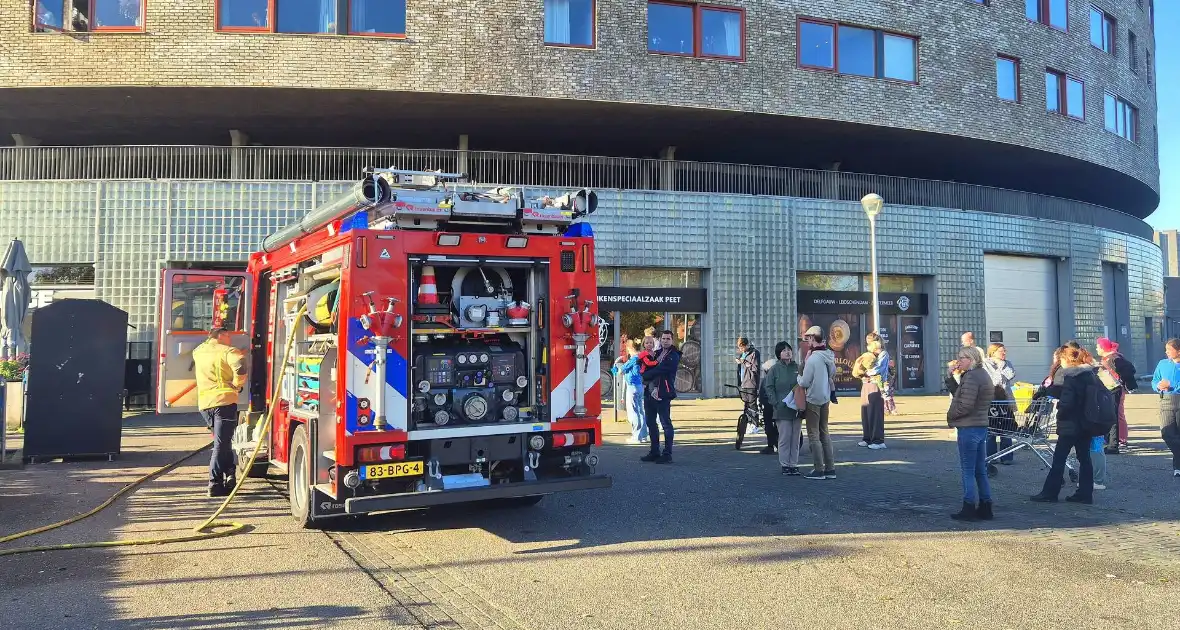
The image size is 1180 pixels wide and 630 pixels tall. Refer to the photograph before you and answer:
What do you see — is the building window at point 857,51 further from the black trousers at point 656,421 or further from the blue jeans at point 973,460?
the blue jeans at point 973,460

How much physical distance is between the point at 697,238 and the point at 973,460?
13.5 metres

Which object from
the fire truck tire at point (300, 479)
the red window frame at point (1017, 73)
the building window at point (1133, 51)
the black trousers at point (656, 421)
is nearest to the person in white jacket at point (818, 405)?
the black trousers at point (656, 421)

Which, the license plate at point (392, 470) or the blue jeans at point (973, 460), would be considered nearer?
the license plate at point (392, 470)

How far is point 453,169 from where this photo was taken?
20984 millimetres

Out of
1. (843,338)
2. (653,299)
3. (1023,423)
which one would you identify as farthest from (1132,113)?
(1023,423)

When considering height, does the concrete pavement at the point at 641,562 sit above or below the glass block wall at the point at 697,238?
below

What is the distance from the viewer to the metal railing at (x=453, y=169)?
19.7m

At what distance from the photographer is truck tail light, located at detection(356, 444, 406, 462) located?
6.30m

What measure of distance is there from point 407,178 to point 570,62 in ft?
43.6

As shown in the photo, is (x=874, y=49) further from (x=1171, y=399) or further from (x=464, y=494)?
(x=464, y=494)

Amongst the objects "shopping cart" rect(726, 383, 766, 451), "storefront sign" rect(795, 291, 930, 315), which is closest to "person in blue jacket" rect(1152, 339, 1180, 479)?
"shopping cart" rect(726, 383, 766, 451)

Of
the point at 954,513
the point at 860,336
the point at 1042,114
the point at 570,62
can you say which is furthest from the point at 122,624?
the point at 1042,114

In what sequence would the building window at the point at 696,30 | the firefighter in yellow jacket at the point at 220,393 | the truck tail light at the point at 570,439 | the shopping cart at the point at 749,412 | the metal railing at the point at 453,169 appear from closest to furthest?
the truck tail light at the point at 570,439, the firefighter in yellow jacket at the point at 220,393, the shopping cart at the point at 749,412, the metal railing at the point at 453,169, the building window at the point at 696,30

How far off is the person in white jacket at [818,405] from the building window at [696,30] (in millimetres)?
12092
